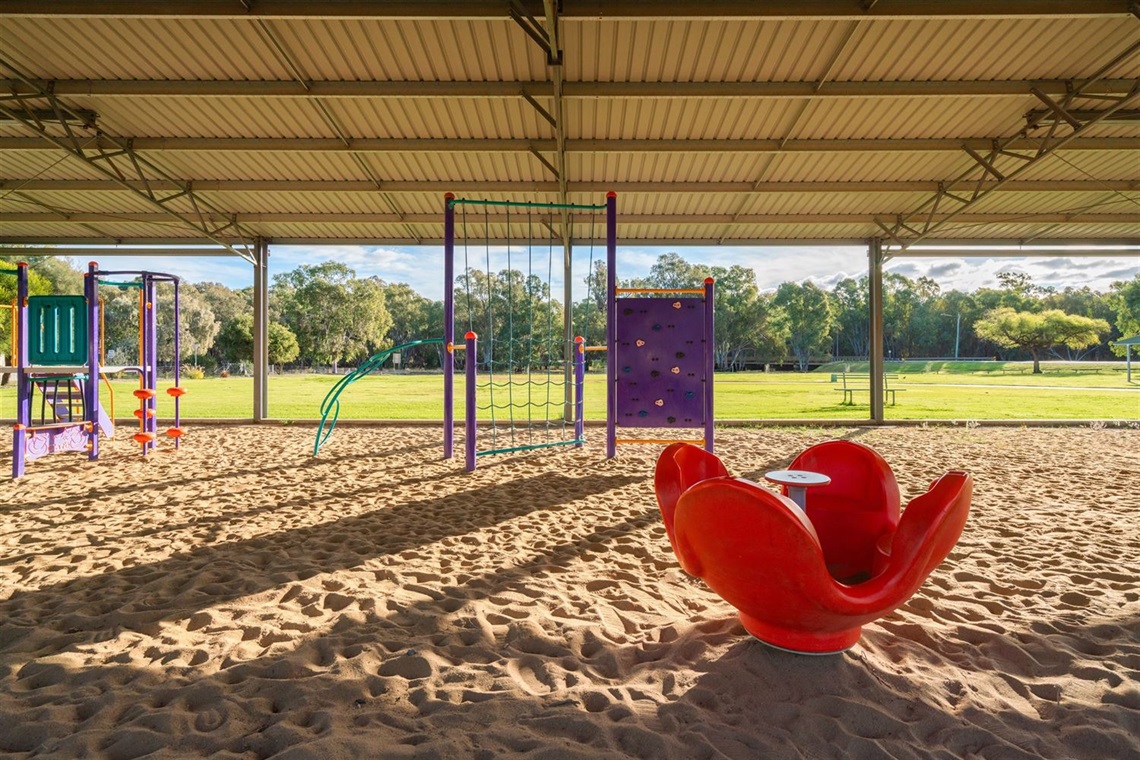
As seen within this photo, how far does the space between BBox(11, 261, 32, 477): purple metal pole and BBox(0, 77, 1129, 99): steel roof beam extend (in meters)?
2.18

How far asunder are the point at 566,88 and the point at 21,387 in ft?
22.2

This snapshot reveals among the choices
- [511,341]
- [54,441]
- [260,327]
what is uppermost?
[260,327]

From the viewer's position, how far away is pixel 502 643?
2.44 meters

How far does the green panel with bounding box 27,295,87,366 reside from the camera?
6551 millimetres

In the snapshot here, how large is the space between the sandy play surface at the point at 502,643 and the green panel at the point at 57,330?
2.60 metres

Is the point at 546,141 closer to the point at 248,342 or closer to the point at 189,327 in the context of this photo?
the point at 248,342

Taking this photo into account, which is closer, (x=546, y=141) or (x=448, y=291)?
(x=448, y=291)

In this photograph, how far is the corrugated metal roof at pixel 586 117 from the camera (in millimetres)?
5473

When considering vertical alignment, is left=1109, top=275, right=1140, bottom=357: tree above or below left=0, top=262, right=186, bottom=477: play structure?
above

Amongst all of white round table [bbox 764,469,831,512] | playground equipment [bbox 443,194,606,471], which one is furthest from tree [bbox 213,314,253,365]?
white round table [bbox 764,469,831,512]

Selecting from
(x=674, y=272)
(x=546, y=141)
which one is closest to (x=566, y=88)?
(x=546, y=141)

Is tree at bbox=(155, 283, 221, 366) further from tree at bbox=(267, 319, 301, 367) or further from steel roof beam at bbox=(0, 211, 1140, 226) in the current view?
steel roof beam at bbox=(0, 211, 1140, 226)

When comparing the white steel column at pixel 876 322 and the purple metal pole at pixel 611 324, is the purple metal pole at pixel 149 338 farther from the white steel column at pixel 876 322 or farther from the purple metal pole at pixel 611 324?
the white steel column at pixel 876 322

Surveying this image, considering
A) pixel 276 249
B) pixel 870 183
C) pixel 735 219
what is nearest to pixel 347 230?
pixel 276 249
